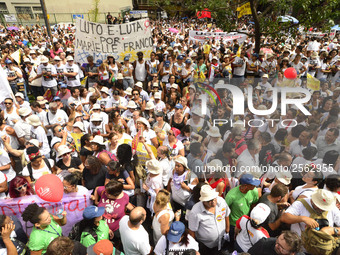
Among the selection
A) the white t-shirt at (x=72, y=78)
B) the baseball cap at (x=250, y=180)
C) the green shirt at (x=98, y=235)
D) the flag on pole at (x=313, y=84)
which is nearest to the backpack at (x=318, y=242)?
the baseball cap at (x=250, y=180)

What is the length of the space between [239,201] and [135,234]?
4.96 feet

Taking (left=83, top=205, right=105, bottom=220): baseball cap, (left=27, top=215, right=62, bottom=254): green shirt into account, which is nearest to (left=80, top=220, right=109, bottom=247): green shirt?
(left=83, top=205, right=105, bottom=220): baseball cap

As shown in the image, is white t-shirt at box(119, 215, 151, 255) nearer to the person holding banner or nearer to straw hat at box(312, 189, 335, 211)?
the person holding banner

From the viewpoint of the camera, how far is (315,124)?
4.63 metres

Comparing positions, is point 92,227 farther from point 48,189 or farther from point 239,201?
point 239,201

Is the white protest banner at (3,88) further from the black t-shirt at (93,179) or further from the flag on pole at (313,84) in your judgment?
the flag on pole at (313,84)

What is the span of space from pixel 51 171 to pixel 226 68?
7321 millimetres

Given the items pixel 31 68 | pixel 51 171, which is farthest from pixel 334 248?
pixel 31 68

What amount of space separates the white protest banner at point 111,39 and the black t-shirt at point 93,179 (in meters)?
5.35

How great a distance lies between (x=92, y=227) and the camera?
275 cm

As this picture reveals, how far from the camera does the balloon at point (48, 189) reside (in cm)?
287

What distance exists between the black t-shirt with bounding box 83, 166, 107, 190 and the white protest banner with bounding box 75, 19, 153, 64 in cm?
535

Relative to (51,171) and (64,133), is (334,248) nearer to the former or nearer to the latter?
(51,171)

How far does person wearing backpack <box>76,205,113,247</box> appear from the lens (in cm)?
266
